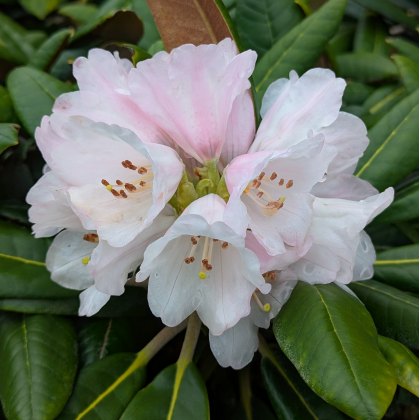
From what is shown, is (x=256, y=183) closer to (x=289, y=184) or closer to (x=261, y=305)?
(x=289, y=184)

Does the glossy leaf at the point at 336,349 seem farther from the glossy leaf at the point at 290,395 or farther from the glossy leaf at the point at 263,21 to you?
the glossy leaf at the point at 263,21

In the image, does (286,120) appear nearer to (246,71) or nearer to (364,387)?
(246,71)

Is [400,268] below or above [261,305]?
below

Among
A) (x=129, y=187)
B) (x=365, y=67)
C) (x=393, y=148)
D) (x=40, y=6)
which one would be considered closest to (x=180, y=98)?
(x=129, y=187)

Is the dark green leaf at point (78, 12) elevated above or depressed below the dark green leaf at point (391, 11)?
above

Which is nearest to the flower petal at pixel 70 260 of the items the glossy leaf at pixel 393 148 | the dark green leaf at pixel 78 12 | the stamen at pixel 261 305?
the stamen at pixel 261 305

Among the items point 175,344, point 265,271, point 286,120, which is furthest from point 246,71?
point 175,344
